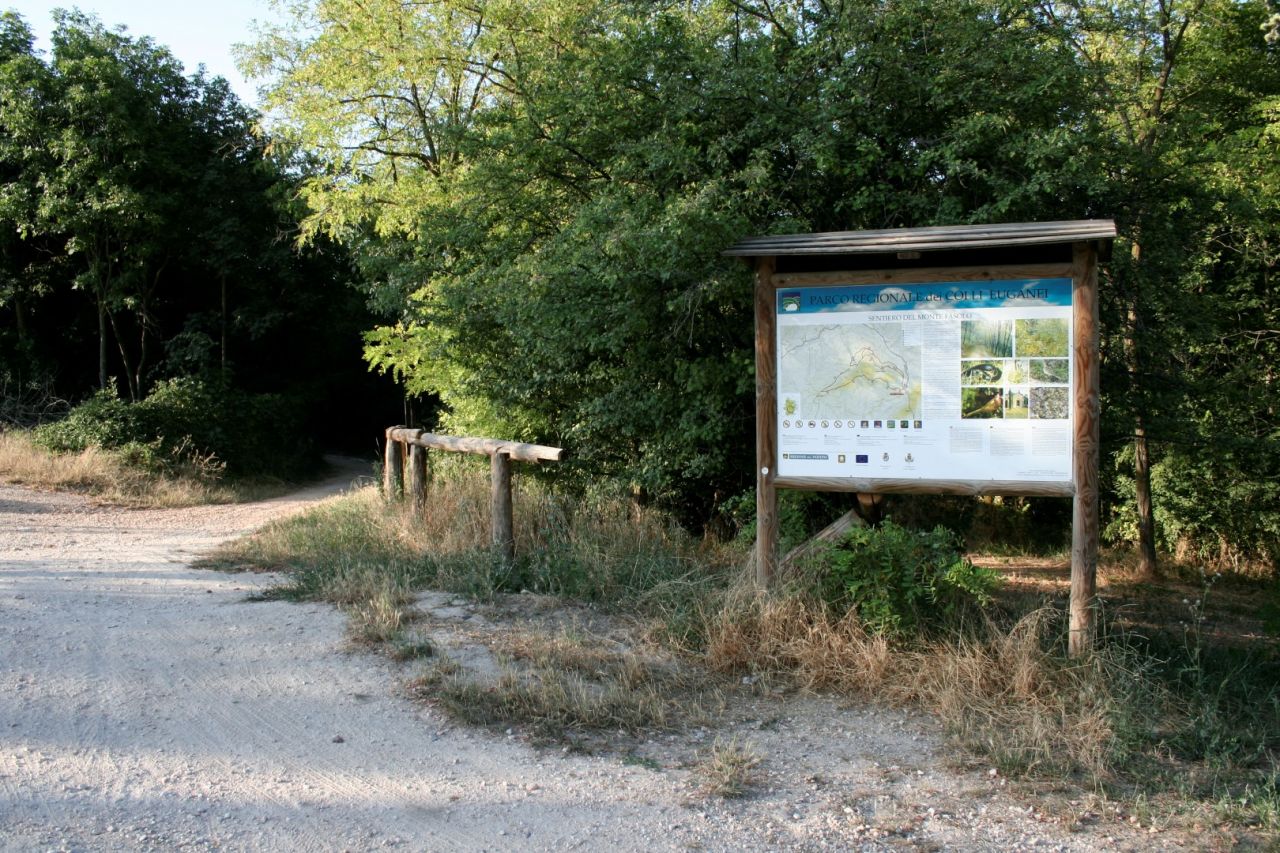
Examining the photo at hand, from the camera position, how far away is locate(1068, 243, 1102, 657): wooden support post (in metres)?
5.84

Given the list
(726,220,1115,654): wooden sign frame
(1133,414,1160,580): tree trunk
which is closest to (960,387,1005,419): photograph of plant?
(726,220,1115,654): wooden sign frame

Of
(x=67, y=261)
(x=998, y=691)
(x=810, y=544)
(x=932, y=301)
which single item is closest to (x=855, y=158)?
(x=932, y=301)

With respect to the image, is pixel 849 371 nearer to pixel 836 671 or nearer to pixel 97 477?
pixel 836 671

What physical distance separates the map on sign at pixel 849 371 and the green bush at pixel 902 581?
797 mm

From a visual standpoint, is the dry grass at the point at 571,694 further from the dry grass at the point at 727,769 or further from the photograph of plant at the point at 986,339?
the photograph of plant at the point at 986,339

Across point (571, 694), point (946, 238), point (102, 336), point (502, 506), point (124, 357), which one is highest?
point (102, 336)

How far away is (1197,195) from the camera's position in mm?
8469

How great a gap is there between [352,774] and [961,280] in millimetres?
4422

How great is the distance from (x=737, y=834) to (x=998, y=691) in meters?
2.12

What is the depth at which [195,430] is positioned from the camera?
20.6 meters

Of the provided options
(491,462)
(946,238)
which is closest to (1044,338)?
(946,238)

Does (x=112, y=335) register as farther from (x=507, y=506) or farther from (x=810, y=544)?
(x=810, y=544)

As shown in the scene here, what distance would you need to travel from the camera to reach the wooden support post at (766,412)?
662 centimetres

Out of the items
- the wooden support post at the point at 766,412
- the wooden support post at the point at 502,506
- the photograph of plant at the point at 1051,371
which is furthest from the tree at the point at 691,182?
the photograph of plant at the point at 1051,371
